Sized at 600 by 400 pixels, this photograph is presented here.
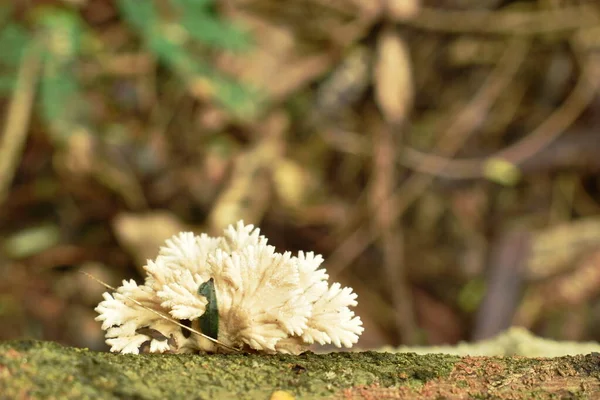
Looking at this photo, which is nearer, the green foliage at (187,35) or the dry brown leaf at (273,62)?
the green foliage at (187,35)

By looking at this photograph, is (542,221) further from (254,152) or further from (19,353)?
(19,353)

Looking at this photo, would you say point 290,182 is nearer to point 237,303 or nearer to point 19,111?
point 19,111

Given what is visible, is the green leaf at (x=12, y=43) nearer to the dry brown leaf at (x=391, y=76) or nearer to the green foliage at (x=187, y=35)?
the green foliage at (x=187, y=35)

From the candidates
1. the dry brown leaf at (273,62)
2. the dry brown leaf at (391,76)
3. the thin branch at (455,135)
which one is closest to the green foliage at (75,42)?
the dry brown leaf at (273,62)

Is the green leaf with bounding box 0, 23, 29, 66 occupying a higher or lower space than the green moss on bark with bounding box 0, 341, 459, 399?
higher

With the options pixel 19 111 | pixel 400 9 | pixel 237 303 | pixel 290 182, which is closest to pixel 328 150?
pixel 290 182

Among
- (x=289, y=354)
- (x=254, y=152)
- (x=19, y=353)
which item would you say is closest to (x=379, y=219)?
(x=254, y=152)

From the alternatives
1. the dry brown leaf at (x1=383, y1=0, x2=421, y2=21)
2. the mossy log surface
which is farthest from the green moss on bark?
the dry brown leaf at (x1=383, y1=0, x2=421, y2=21)

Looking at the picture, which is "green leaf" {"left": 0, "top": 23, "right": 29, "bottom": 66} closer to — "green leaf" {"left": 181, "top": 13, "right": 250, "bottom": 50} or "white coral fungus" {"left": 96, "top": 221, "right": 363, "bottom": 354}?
"green leaf" {"left": 181, "top": 13, "right": 250, "bottom": 50}
